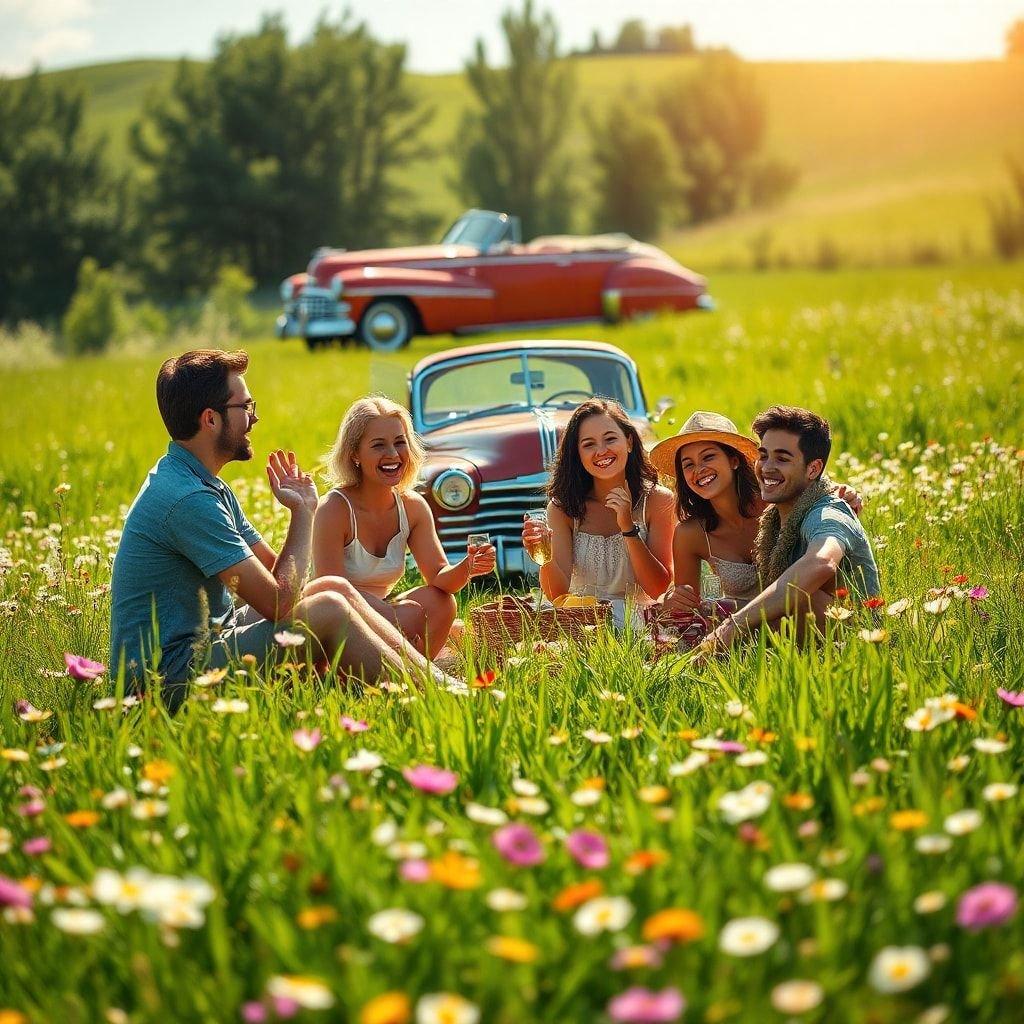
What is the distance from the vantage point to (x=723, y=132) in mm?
74875

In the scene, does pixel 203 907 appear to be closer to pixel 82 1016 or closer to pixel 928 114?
pixel 82 1016

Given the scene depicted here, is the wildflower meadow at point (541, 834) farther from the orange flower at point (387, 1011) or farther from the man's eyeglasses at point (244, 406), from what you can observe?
the man's eyeglasses at point (244, 406)

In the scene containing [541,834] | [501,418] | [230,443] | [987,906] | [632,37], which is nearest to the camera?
[987,906]

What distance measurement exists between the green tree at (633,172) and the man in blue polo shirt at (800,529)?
189ft

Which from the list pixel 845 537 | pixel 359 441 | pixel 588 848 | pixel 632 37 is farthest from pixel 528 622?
pixel 632 37

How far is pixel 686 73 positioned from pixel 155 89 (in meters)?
34.5

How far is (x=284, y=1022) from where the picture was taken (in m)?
2.21

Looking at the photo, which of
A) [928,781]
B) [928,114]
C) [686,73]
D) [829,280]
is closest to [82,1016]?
[928,781]

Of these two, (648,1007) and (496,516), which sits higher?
(648,1007)

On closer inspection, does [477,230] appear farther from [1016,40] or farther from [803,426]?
[1016,40]

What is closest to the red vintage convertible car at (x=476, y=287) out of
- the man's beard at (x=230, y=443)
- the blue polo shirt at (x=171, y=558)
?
the man's beard at (x=230, y=443)

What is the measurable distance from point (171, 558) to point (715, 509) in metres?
2.22

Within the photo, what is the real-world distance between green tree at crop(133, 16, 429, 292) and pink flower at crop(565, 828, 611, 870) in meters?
50.1

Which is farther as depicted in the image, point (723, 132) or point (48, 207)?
point (723, 132)
